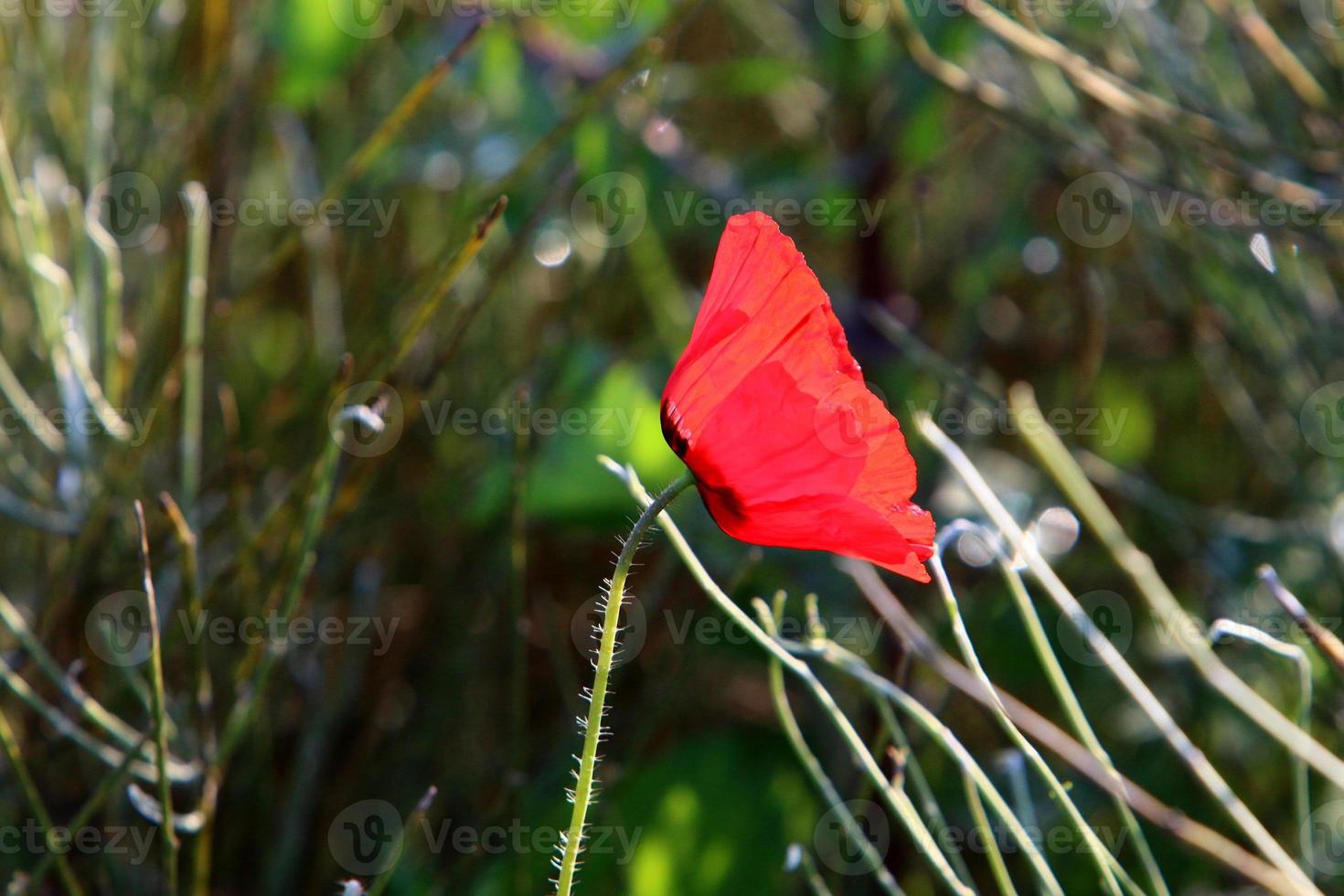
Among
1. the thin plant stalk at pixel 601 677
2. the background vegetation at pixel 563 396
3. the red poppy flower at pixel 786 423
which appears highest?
the red poppy flower at pixel 786 423

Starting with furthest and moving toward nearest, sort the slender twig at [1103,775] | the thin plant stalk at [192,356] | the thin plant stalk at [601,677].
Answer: the thin plant stalk at [192,356] < the slender twig at [1103,775] < the thin plant stalk at [601,677]

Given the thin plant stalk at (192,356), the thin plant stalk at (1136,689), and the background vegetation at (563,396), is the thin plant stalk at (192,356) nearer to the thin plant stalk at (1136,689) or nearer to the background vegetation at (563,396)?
the background vegetation at (563,396)

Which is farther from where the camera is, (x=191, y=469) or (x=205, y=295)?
(x=205, y=295)

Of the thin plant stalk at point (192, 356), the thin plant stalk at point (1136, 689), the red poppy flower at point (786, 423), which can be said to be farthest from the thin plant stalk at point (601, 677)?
the thin plant stalk at point (192, 356)

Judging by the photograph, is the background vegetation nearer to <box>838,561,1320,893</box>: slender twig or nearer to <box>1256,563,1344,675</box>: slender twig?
<box>838,561,1320,893</box>: slender twig

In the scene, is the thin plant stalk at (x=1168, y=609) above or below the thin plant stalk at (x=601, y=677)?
below

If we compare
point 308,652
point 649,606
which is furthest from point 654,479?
point 308,652

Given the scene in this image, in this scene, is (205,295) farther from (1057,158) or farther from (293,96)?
(1057,158)

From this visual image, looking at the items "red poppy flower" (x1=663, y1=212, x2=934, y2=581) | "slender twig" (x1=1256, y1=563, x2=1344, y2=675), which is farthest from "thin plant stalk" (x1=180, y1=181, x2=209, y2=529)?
"slender twig" (x1=1256, y1=563, x2=1344, y2=675)
